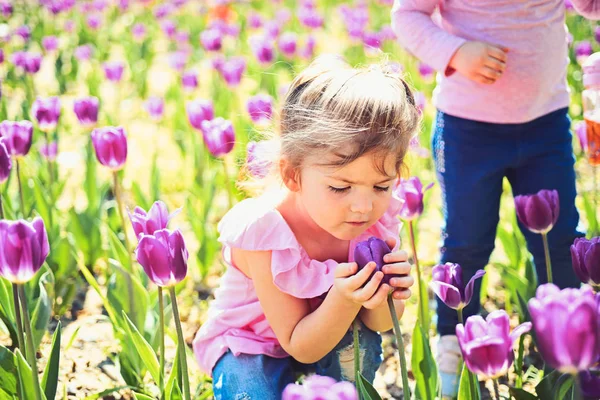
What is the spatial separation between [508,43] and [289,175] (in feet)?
2.34

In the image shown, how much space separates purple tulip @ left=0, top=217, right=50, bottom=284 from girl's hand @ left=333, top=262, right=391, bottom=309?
0.52 meters

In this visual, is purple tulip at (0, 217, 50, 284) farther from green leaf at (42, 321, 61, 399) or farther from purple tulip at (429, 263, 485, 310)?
purple tulip at (429, 263, 485, 310)

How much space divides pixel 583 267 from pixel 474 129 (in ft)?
2.04

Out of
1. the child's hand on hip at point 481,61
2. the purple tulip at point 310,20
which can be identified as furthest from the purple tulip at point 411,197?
the purple tulip at point 310,20

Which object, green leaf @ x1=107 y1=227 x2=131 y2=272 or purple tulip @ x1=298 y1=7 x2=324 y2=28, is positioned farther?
purple tulip @ x1=298 y1=7 x2=324 y2=28

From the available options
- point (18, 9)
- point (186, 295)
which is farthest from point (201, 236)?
point (18, 9)

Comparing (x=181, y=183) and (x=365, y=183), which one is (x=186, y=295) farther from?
(x=365, y=183)

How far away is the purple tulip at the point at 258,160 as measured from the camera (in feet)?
5.59

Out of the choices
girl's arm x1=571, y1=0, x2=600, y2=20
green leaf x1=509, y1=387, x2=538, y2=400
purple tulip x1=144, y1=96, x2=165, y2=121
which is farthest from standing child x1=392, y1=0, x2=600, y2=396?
purple tulip x1=144, y1=96, x2=165, y2=121

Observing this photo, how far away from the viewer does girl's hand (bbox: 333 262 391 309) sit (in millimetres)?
1239

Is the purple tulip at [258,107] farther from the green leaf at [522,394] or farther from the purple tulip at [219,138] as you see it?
the green leaf at [522,394]

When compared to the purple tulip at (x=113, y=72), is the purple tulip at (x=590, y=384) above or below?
below

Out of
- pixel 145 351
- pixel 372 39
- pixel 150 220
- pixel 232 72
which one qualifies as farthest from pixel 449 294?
pixel 372 39

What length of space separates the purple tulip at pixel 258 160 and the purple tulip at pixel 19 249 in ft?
1.81
